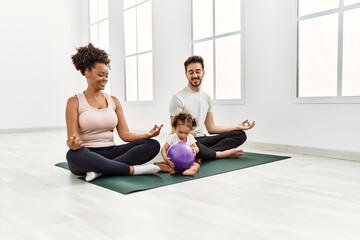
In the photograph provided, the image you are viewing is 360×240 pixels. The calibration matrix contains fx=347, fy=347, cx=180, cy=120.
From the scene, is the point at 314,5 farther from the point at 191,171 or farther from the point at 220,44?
the point at 191,171

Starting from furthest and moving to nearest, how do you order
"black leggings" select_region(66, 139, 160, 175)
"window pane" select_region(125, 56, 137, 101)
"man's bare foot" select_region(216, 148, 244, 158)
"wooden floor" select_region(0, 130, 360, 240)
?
"window pane" select_region(125, 56, 137, 101) → "man's bare foot" select_region(216, 148, 244, 158) → "black leggings" select_region(66, 139, 160, 175) → "wooden floor" select_region(0, 130, 360, 240)

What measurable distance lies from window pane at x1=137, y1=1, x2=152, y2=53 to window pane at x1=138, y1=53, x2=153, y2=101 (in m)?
0.15

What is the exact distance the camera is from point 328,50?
129 inches

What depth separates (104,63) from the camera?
2533mm

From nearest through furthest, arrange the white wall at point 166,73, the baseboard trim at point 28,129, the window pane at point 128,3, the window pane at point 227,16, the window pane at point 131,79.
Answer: the white wall at point 166,73 → the window pane at point 227,16 → the window pane at point 128,3 → the window pane at point 131,79 → the baseboard trim at point 28,129

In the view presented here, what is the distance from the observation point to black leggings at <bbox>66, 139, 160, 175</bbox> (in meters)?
2.35

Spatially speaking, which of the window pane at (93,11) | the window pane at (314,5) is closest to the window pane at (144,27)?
the window pane at (93,11)

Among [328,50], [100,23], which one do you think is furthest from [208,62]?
[100,23]

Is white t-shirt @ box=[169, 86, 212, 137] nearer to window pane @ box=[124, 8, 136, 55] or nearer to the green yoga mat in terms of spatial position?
the green yoga mat

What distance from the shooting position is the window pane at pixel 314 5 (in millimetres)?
3244

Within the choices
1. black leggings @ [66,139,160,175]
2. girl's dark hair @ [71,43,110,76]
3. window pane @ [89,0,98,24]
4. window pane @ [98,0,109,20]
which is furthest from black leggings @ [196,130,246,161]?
window pane @ [89,0,98,24]

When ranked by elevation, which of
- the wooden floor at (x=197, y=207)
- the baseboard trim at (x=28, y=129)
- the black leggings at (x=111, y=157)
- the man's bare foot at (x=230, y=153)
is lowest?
the wooden floor at (x=197, y=207)

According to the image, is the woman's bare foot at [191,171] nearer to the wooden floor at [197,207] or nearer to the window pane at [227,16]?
the wooden floor at [197,207]

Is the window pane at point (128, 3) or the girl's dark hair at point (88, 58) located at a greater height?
the window pane at point (128, 3)
